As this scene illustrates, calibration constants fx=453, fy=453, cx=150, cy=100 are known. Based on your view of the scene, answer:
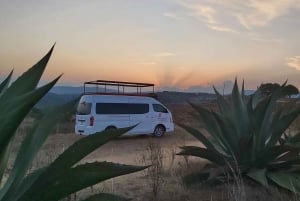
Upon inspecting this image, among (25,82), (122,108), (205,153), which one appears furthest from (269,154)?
(122,108)

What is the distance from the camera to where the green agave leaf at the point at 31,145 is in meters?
2.82

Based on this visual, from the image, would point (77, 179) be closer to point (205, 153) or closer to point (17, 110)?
point (17, 110)

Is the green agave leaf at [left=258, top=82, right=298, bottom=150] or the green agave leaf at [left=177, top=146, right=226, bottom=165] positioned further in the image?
the green agave leaf at [left=177, top=146, right=226, bottom=165]

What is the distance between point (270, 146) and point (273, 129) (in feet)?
1.28

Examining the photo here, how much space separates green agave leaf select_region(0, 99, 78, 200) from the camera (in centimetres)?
282

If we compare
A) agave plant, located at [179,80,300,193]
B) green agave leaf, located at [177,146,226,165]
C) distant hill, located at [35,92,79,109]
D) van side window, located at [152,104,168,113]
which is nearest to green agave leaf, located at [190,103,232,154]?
agave plant, located at [179,80,300,193]

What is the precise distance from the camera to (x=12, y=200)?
2717 millimetres

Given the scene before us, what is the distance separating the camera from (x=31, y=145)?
2955 millimetres

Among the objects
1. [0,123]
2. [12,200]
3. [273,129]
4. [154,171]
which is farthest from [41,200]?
[273,129]

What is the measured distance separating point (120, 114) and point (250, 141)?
1660 cm

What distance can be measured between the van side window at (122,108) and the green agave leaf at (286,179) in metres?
16.4

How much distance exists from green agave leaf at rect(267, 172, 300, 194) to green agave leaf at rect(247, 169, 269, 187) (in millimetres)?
133

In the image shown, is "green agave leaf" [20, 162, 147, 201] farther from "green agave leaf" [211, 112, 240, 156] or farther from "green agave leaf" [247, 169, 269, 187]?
"green agave leaf" [211, 112, 240, 156]

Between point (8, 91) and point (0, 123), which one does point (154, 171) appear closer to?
point (8, 91)
